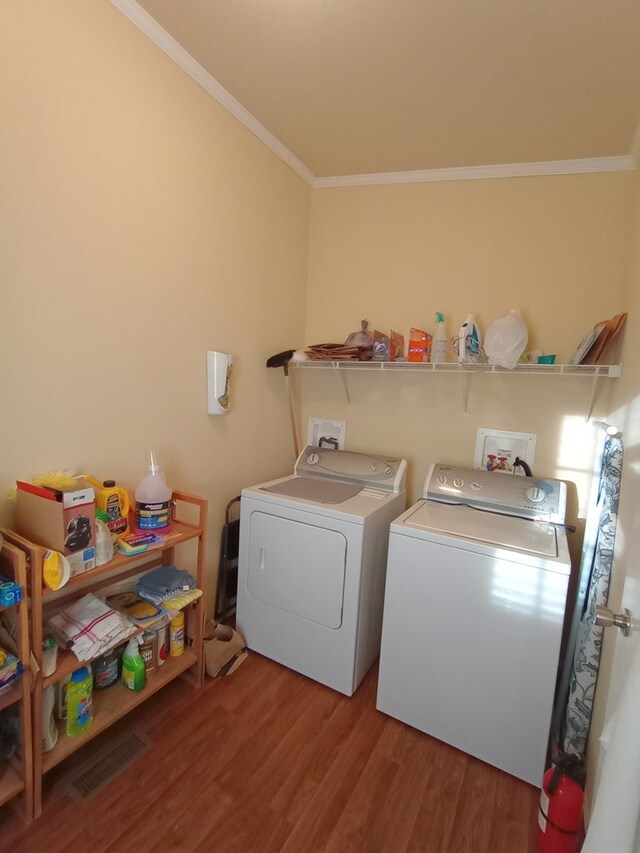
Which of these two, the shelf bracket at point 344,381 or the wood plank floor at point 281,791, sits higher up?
the shelf bracket at point 344,381

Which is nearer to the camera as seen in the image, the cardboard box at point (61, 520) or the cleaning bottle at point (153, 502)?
the cardboard box at point (61, 520)

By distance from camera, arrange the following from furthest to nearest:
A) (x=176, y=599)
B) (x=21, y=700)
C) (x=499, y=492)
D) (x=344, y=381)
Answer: (x=344, y=381)
(x=499, y=492)
(x=176, y=599)
(x=21, y=700)

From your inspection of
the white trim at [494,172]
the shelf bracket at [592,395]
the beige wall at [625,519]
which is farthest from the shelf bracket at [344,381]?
the beige wall at [625,519]

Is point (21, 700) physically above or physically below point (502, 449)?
below

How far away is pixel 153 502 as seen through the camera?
1.54m

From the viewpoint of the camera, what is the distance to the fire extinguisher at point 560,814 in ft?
3.94

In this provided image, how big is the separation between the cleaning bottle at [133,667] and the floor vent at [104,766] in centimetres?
19

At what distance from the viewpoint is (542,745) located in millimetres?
1413

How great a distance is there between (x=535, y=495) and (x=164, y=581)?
167 cm

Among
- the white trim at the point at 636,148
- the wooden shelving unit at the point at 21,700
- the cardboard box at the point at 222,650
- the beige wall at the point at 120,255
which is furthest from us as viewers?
the cardboard box at the point at 222,650

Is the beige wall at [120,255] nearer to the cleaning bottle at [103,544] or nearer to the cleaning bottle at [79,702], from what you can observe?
the cleaning bottle at [103,544]

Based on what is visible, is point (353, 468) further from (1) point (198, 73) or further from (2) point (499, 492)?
(1) point (198, 73)

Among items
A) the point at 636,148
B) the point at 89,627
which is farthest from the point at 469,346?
the point at 89,627

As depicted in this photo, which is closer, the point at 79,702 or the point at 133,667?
the point at 79,702
